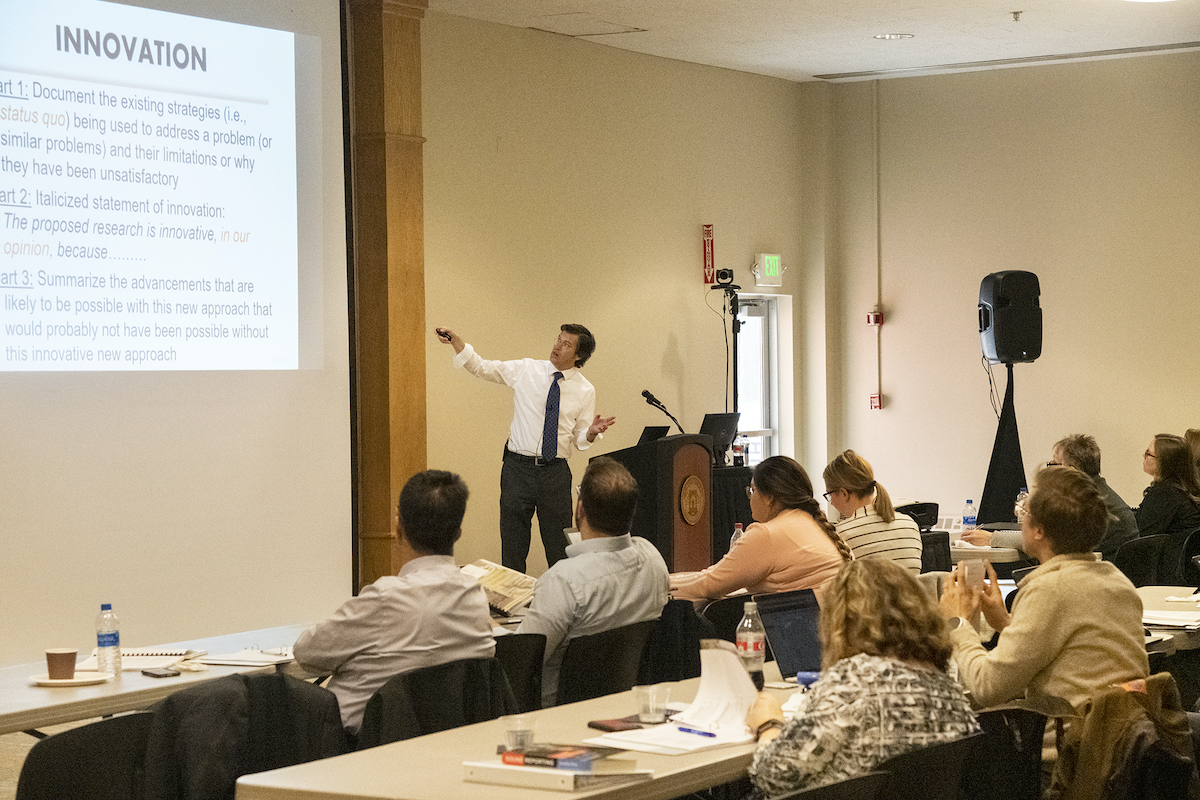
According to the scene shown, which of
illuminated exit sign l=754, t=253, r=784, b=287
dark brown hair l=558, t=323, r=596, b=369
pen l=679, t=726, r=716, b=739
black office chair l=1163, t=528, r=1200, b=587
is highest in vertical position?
illuminated exit sign l=754, t=253, r=784, b=287

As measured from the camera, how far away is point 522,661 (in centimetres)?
338

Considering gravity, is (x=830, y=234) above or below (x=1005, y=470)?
above

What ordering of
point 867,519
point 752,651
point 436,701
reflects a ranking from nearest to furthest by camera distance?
point 436,701 → point 752,651 → point 867,519

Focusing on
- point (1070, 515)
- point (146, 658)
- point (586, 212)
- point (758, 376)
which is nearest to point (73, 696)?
point (146, 658)

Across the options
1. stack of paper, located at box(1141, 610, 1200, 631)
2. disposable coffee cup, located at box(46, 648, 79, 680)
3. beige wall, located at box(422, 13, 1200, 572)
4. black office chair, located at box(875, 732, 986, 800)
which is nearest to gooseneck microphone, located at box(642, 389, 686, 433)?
beige wall, located at box(422, 13, 1200, 572)

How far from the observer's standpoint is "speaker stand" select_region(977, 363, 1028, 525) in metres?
8.72

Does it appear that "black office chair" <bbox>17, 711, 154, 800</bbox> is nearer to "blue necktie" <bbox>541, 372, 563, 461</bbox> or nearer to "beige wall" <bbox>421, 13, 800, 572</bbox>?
"blue necktie" <bbox>541, 372, 563, 461</bbox>

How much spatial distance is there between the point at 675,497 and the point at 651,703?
16.3 feet

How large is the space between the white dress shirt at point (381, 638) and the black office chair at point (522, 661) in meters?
0.15

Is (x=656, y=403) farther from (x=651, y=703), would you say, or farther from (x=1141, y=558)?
(x=651, y=703)

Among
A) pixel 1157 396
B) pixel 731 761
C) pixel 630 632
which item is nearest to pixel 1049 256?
pixel 1157 396

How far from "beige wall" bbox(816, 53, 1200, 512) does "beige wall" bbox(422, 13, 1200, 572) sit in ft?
0.05

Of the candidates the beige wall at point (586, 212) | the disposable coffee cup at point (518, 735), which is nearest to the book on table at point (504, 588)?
the disposable coffee cup at point (518, 735)

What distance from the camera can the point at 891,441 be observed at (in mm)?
10070
